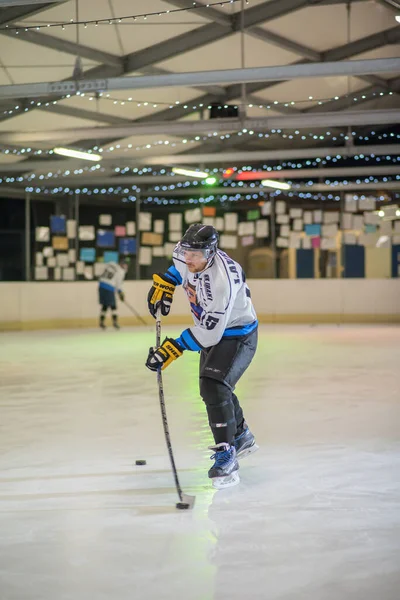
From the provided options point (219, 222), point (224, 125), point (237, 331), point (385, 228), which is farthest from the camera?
point (219, 222)

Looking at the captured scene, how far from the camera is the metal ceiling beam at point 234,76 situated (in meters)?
7.81

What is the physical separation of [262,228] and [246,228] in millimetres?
313

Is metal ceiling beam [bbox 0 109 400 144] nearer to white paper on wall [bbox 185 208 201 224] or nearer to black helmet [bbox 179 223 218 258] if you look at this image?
white paper on wall [bbox 185 208 201 224]

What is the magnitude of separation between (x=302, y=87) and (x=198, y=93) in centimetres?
151

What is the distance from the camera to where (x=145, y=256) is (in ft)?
53.7

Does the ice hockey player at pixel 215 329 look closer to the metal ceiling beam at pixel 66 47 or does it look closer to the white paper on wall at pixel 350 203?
the metal ceiling beam at pixel 66 47

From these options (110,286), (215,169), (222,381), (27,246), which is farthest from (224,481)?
(215,169)

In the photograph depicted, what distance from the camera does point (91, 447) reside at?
434 centimetres

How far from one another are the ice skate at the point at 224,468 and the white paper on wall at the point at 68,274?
40.7 ft

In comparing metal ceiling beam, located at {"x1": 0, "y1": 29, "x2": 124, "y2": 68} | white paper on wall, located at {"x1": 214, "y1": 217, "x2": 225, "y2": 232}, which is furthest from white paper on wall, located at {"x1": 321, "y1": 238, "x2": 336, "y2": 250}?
metal ceiling beam, located at {"x1": 0, "y1": 29, "x2": 124, "y2": 68}

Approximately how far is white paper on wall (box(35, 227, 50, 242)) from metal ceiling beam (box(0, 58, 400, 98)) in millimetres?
6842

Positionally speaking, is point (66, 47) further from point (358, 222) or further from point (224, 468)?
point (358, 222)

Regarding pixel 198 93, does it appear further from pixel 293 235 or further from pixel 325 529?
pixel 325 529

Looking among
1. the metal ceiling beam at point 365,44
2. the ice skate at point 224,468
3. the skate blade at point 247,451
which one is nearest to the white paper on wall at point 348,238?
the metal ceiling beam at point 365,44
